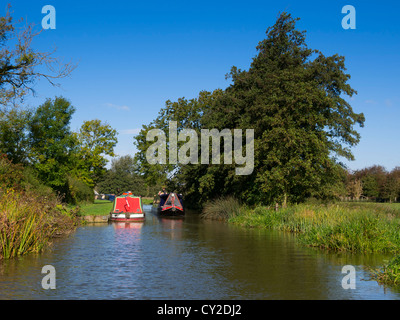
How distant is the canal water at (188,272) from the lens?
10.4 meters

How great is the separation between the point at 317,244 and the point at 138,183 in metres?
96.8

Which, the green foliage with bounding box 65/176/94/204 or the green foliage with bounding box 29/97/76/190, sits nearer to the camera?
the green foliage with bounding box 29/97/76/190

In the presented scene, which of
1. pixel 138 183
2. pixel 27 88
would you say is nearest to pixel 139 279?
pixel 27 88

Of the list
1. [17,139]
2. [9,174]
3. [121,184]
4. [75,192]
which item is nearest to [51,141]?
Answer: [17,139]

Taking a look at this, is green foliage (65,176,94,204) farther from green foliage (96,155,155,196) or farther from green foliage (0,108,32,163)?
green foliage (96,155,155,196)

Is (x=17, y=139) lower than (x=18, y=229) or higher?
higher

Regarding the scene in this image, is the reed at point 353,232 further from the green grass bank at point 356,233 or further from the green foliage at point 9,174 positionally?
the green foliage at point 9,174

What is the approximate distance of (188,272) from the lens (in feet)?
43.3

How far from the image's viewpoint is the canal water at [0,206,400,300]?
10.4m

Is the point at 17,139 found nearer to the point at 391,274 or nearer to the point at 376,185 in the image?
the point at 391,274

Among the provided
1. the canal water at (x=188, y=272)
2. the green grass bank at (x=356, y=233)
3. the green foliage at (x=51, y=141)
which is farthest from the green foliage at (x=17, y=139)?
the green grass bank at (x=356, y=233)

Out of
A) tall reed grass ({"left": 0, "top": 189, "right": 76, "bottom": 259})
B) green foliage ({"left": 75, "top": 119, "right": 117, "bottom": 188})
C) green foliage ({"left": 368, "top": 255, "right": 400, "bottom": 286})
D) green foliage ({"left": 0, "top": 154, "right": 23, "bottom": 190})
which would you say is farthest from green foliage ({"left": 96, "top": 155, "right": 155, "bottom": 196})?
green foliage ({"left": 368, "top": 255, "right": 400, "bottom": 286})

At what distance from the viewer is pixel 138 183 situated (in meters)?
113
